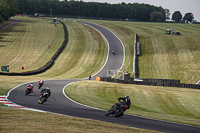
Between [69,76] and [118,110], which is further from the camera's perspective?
[69,76]

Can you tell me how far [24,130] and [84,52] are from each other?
6376 centimetres

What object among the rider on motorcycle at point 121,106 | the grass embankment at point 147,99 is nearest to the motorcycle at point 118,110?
the rider on motorcycle at point 121,106

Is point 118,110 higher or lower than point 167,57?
higher

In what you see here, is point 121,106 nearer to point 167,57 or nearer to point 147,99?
point 147,99

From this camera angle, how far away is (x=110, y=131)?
15008mm

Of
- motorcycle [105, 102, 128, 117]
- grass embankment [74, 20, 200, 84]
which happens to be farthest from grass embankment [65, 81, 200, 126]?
grass embankment [74, 20, 200, 84]

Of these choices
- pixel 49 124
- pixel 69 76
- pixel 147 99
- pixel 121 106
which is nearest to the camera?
pixel 49 124

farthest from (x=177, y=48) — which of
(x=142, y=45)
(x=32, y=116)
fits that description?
(x=32, y=116)

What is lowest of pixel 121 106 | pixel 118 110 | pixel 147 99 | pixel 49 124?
pixel 147 99

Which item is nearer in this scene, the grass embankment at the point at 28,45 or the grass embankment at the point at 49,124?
the grass embankment at the point at 49,124

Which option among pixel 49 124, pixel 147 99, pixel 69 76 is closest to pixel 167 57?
pixel 69 76

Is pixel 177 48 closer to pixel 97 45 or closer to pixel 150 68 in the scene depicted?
pixel 150 68

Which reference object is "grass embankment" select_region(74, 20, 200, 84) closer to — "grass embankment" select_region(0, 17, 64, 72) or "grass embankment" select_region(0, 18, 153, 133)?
"grass embankment" select_region(0, 18, 153, 133)

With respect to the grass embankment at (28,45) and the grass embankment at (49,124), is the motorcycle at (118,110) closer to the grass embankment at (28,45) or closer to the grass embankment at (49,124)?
the grass embankment at (49,124)
